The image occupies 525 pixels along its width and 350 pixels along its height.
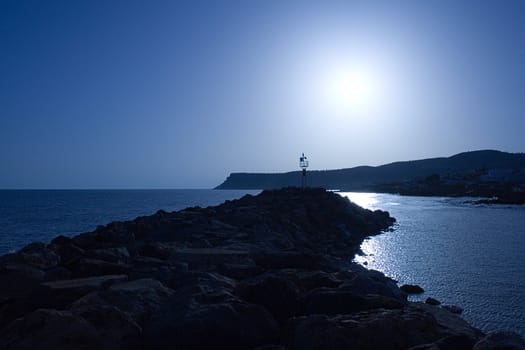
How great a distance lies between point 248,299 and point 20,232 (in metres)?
33.5

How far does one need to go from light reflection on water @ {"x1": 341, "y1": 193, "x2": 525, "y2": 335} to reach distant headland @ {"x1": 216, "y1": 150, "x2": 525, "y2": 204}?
132 ft

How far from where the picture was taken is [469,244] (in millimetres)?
19625

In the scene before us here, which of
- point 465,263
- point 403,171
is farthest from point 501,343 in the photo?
point 403,171

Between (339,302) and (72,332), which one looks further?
(339,302)

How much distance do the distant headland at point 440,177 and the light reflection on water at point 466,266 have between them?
40316 millimetres

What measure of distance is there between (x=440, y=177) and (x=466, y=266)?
110 metres

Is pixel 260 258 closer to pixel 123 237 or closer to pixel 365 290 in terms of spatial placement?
pixel 365 290

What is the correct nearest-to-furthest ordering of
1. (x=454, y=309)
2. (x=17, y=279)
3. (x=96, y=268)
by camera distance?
1. (x=17, y=279)
2. (x=96, y=268)
3. (x=454, y=309)

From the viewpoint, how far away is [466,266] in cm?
1436

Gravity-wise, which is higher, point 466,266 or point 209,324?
point 209,324

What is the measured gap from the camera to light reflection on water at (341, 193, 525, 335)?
959 cm

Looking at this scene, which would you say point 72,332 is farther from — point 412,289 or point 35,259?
point 412,289

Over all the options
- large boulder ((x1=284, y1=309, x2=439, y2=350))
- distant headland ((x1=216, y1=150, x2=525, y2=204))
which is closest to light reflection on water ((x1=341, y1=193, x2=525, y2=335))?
large boulder ((x1=284, y1=309, x2=439, y2=350))

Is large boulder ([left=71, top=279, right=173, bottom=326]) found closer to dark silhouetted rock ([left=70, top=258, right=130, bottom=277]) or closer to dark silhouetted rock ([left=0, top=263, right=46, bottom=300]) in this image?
dark silhouetted rock ([left=70, top=258, right=130, bottom=277])
